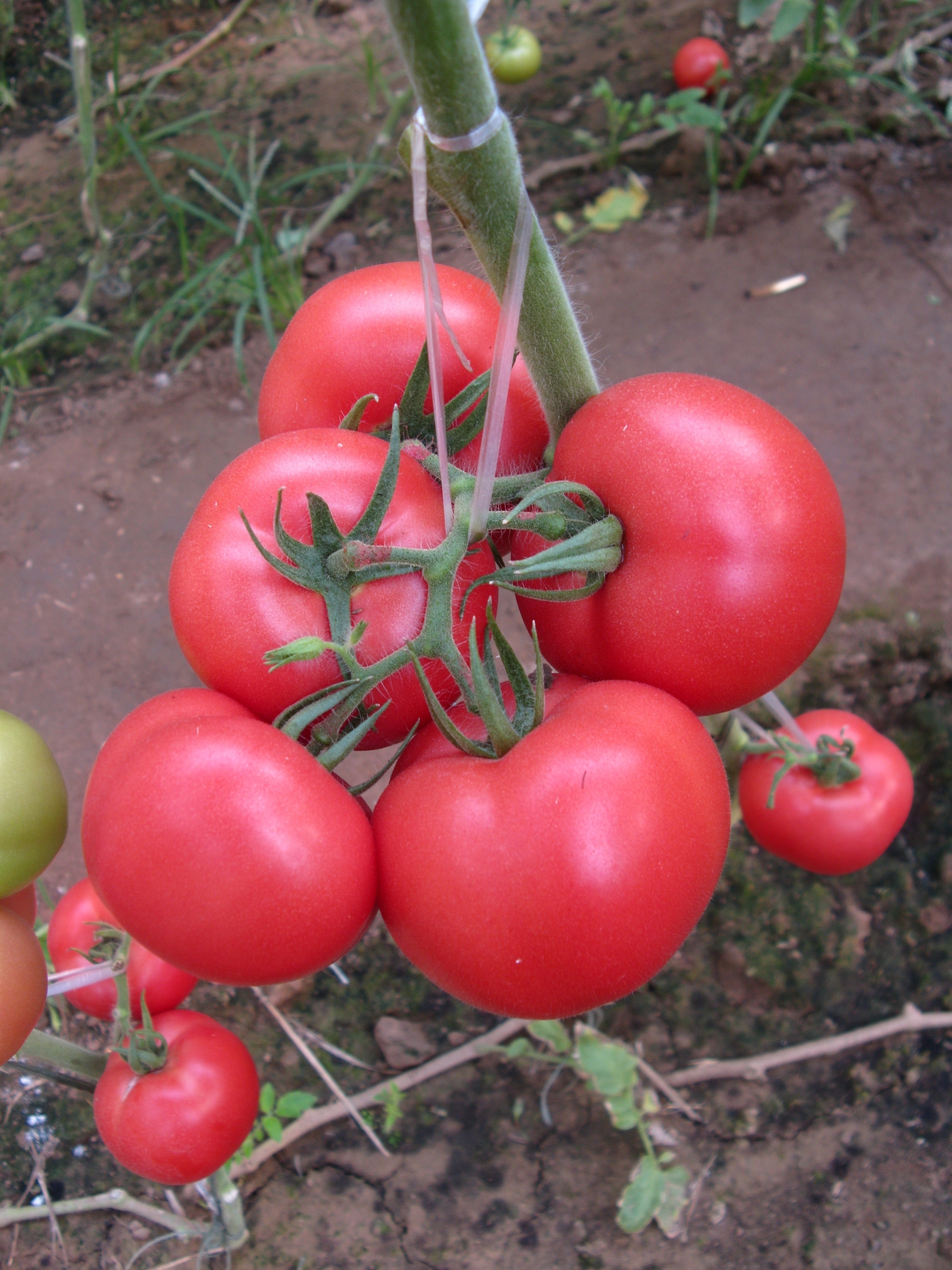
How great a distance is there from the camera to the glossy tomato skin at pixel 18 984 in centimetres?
79

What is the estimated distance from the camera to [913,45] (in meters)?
2.36

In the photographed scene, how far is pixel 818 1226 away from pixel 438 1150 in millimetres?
515

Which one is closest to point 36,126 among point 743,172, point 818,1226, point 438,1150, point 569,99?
point 569,99

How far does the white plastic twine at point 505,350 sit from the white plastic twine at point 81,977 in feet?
2.32

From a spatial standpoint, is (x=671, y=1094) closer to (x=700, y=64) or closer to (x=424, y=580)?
(x=424, y=580)

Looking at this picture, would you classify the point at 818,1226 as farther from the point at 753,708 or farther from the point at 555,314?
the point at 555,314

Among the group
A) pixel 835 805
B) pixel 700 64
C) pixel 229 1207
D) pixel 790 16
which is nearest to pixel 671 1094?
pixel 835 805

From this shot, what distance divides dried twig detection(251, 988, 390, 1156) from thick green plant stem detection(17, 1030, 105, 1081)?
28 centimetres

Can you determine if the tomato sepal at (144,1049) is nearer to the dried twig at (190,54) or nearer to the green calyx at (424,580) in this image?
the green calyx at (424,580)

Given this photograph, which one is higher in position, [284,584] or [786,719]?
[284,584]

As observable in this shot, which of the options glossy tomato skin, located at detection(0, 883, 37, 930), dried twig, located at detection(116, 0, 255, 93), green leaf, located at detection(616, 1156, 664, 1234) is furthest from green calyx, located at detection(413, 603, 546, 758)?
dried twig, located at detection(116, 0, 255, 93)

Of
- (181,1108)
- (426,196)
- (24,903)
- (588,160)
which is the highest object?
(426,196)

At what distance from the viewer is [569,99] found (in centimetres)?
256

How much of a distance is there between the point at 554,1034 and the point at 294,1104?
14.6 inches
